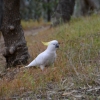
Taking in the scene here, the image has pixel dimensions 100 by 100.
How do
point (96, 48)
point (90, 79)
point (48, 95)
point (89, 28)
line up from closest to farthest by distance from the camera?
point (48, 95)
point (90, 79)
point (96, 48)
point (89, 28)

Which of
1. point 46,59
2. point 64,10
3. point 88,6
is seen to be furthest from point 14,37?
point 88,6

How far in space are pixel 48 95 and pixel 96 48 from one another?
195cm

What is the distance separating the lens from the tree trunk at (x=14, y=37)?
5453 millimetres

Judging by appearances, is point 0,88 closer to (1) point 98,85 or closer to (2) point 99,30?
(1) point 98,85

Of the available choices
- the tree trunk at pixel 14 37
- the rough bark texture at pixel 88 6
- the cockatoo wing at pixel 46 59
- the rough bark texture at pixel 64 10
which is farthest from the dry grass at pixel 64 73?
the rough bark texture at pixel 88 6

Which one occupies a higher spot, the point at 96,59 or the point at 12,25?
the point at 12,25

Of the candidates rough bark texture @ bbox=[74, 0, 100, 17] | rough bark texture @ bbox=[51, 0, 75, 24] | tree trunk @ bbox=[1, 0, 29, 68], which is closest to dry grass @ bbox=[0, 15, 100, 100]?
tree trunk @ bbox=[1, 0, 29, 68]

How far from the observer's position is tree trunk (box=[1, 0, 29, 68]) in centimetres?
545


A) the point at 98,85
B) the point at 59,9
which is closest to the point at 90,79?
the point at 98,85

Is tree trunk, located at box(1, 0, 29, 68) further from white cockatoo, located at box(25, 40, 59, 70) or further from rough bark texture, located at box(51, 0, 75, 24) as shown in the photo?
rough bark texture, located at box(51, 0, 75, 24)

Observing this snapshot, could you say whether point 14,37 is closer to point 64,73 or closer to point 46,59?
point 46,59

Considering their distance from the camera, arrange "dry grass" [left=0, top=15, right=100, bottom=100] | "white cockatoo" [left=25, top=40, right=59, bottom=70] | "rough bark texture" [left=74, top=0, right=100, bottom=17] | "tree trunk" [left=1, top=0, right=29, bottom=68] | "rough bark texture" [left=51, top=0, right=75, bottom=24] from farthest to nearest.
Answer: "rough bark texture" [left=74, top=0, right=100, bottom=17], "rough bark texture" [left=51, top=0, right=75, bottom=24], "tree trunk" [left=1, top=0, right=29, bottom=68], "white cockatoo" [left=25, top=40, right=59, bottom=70], "dry grass" [left=0, top=15, right=100, bottom=100]

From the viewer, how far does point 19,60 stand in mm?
5562

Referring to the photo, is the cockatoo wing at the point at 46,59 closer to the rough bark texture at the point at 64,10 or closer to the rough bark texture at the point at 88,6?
the rough bark texture at the point at 64,10
